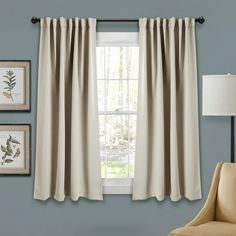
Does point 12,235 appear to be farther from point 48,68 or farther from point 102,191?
point 48,68

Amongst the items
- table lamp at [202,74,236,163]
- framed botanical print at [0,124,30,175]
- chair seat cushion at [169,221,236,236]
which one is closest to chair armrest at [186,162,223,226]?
chair seat cushion at [169,221,236,236]

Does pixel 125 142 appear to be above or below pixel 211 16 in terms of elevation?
below

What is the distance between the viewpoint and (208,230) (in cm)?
477

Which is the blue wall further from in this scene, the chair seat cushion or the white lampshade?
the chair seat cushion

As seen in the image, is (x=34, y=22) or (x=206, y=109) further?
(x=34, y=22)

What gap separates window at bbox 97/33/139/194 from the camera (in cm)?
629

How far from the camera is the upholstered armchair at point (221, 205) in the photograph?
5.04 m

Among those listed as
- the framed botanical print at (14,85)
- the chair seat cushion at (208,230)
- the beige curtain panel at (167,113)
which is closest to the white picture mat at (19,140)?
Result: the framed botanical print at (14,85)

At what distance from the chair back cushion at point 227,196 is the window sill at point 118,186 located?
44.5 inches

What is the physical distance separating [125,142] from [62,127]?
0.69m

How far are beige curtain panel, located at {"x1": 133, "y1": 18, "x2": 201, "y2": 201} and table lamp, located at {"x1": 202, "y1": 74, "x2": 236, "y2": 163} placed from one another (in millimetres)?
427

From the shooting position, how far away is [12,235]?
6176mm

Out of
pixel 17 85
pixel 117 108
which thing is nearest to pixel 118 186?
pixel 117 108

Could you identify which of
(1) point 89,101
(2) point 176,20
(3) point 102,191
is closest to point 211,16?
(2) point 176,20
